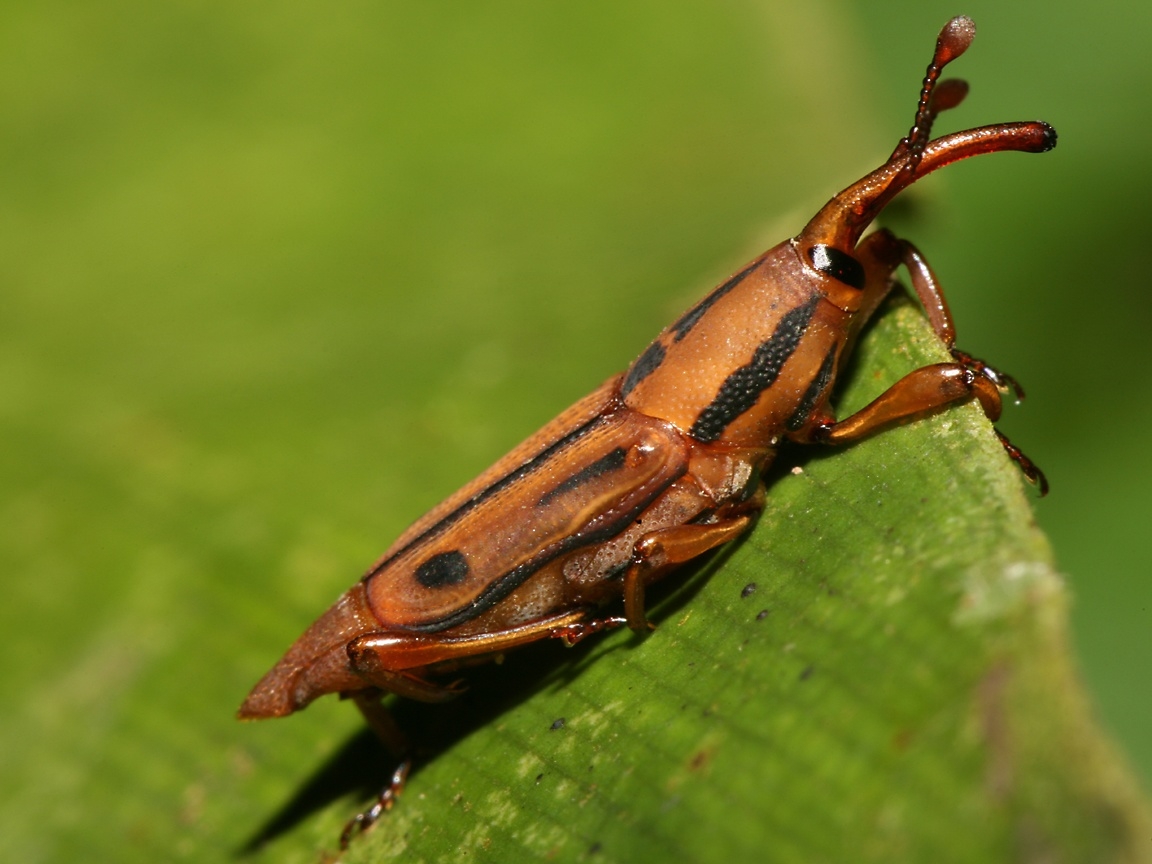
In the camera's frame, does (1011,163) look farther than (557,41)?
No

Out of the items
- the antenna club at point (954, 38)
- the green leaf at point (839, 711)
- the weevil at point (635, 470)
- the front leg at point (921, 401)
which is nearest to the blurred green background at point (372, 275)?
the weevil at point (635, 470)

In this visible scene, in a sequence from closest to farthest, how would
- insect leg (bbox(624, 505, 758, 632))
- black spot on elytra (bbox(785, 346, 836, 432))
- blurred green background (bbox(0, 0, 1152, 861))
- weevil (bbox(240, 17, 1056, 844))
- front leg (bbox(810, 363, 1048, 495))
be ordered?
front leg (bbox(810, 363, 1048, 495)) → insect leg (bbox(624, 505, 758, 632)) → black spot on elytra (bbox(785, 346, 836, 432)) → weevil (bbox(240, 17, 1056, 844)) → blurred green background (bbox(0, 0, 1152, 861))

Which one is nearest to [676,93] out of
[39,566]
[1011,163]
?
[1011,163]

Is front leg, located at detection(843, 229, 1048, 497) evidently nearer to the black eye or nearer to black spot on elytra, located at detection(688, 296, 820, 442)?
the black eye

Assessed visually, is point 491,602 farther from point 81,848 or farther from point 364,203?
point 364,203

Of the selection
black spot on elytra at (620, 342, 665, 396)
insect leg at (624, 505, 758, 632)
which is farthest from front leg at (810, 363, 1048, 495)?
black spot on elytra at (620, 342, 665, 396)

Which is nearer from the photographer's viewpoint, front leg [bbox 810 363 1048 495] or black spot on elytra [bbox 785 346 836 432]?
front leg [bbox 810 363 1048 495]

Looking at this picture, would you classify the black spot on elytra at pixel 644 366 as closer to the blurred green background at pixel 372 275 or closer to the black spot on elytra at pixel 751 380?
the black spot on elytra at pixel 751 380
